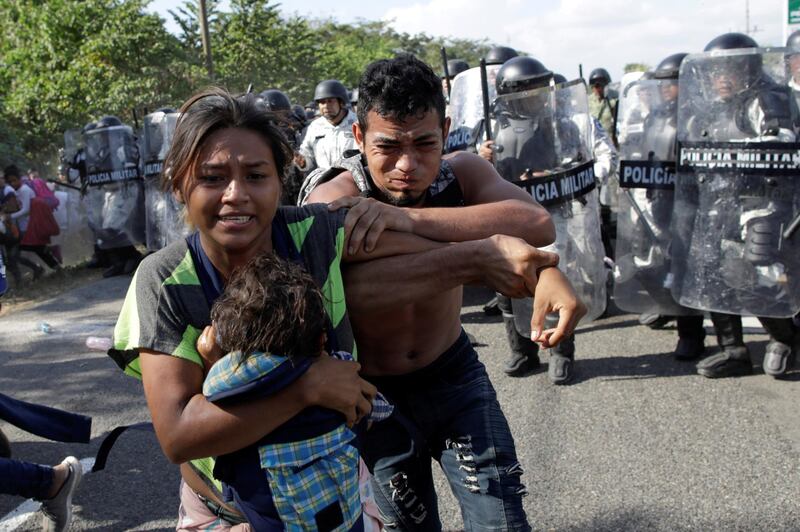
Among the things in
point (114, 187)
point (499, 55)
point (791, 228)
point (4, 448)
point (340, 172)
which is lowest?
point (4, 448)

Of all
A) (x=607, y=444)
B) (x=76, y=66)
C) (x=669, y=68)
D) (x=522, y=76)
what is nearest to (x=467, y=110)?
(x=522, y=76)

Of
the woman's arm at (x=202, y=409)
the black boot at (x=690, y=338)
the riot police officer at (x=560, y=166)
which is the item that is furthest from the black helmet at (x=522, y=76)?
the woman's arm at (x=202, y=409)

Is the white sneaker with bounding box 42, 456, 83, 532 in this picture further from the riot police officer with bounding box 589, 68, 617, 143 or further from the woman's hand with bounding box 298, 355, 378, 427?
the riot police officer with bounding box 589, 68, 617, 143

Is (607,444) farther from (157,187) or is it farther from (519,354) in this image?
(157,187)

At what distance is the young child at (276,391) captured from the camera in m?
1.55

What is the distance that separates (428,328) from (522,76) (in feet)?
11.3

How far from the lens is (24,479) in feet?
10.9

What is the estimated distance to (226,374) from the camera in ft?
5.09

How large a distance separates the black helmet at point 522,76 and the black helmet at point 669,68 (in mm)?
772

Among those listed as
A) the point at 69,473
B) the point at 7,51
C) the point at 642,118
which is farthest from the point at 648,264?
the point at 7,51

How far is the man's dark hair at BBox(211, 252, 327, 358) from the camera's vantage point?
155cm

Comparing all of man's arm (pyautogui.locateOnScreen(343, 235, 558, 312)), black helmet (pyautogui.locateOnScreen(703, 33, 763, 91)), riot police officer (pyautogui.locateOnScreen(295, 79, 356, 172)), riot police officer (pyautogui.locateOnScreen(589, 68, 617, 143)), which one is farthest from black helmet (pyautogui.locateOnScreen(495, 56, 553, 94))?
riot police officer (pyautogui.locateOnScreen(589, 68, 617, 143))

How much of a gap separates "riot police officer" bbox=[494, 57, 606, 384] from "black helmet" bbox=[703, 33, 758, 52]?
1.21 m

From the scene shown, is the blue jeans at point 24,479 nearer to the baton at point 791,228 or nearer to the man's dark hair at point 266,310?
the man's dark hair at point 266,310
